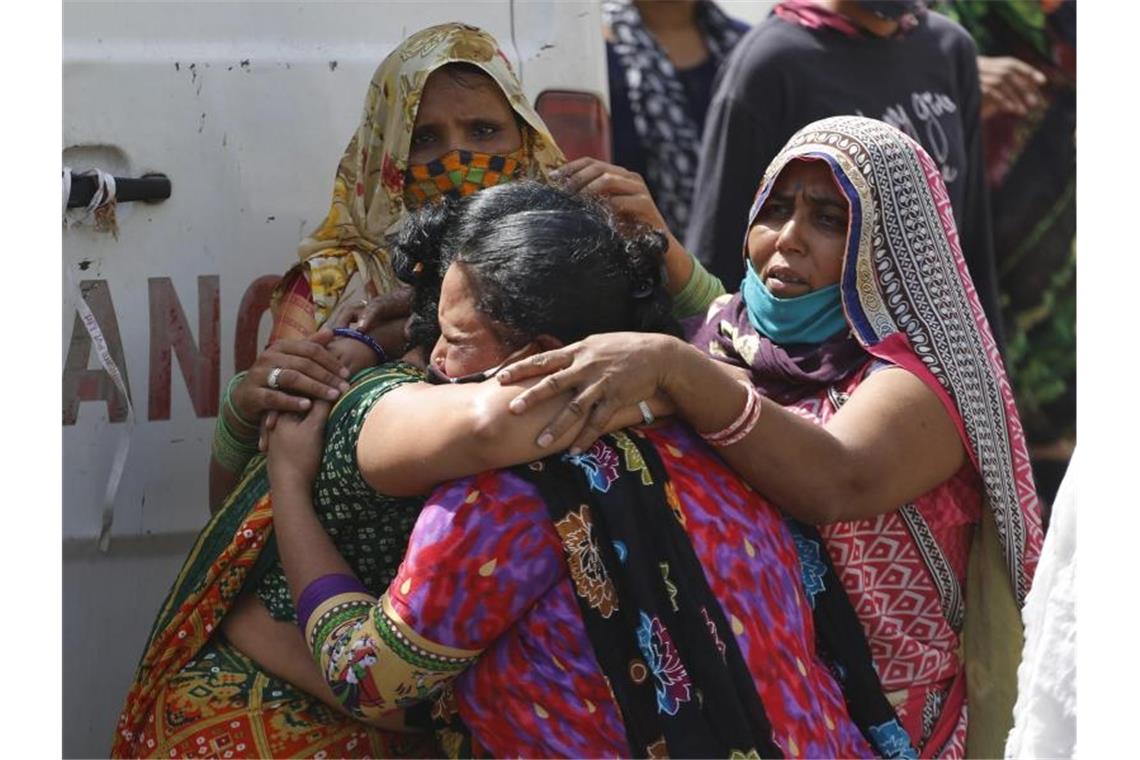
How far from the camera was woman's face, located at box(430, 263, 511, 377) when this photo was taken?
2268mm

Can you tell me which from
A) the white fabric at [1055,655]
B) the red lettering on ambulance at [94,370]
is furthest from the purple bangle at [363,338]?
the white fabric at [1055,655]

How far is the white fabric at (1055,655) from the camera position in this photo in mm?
1487

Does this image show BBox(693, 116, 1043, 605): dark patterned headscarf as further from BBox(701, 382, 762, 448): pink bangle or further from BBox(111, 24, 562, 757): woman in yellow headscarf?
BBox(111, 24, 562, 757): woman in yellow headscarf

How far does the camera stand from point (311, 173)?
3.17 metres

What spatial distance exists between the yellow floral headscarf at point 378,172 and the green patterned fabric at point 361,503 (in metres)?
0.52

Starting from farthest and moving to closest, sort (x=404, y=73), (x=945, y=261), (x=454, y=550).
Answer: (x=404, y=73) < (x=945, y=261) < (x=454, y=550)

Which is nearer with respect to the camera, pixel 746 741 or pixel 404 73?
pixel 746 741

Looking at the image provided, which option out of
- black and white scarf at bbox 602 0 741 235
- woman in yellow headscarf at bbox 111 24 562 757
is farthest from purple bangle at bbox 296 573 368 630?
black and white scarf at bbox 602 0 741 235

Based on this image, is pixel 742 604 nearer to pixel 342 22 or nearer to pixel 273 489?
pixel 273 489

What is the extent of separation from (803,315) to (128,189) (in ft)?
4.07

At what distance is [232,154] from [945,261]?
133 centimetres

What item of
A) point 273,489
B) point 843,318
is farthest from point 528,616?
point 843,318

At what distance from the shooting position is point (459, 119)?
3.04 meters

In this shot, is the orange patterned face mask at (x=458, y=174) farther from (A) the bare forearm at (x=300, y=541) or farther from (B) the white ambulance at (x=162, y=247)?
(A) the bare forearm at (x=300, y=541)
